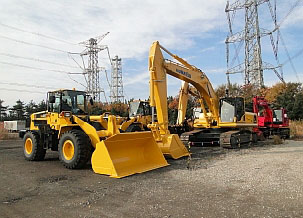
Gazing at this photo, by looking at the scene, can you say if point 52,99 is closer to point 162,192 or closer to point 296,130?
point 162,192

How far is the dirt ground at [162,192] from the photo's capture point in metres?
4.58

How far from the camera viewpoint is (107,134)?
356 inches

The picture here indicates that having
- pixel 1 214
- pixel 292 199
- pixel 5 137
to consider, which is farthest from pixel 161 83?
pixel 5 137

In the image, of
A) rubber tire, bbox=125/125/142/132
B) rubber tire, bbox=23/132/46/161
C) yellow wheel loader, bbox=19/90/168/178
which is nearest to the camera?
yellow wheel loader, bbox=19/90/168/178

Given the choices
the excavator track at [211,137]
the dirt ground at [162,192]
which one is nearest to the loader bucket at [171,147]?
the dirt ground at [162,192]

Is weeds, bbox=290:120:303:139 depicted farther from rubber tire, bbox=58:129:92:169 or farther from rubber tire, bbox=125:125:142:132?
rubber tire, bbox=58:129:92:169

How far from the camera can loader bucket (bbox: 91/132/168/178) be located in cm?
744

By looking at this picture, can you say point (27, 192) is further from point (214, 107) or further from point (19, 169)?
point (214, 107)

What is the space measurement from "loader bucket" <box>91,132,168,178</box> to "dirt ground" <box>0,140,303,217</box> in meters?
0.32

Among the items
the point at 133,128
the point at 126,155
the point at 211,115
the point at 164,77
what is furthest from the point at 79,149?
the point at 211,115

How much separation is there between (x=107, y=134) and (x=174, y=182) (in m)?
3.30

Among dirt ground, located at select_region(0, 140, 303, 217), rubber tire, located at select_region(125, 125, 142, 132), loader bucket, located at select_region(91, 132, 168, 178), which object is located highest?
rubber tire, located at select_region(125, 125, 142, 132)

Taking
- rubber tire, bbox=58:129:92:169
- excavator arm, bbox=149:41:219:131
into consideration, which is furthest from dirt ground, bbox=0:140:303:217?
excavator arm, bbox=149:41:219:131

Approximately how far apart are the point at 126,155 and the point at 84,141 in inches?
52.3
